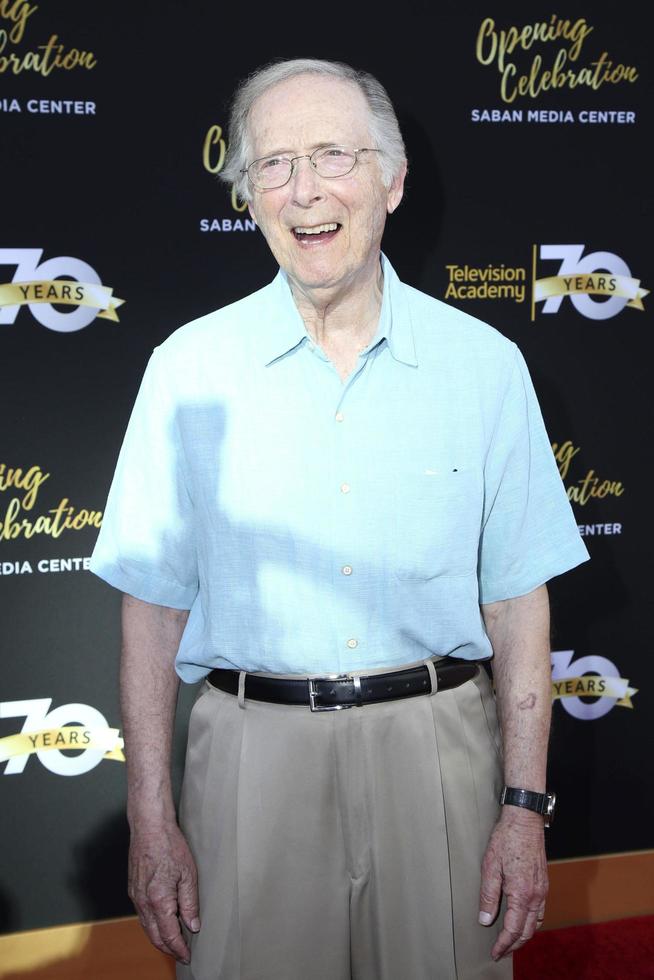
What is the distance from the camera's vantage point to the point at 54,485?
2.71 meters

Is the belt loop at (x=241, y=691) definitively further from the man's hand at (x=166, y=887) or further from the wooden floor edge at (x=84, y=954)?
the wooden floor edge at (x=84, y=954)

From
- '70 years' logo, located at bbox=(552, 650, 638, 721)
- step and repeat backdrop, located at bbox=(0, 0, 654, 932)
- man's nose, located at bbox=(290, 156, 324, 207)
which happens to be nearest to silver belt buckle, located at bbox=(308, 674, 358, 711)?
man's nose, located at bbox=(290, 156, 324, 207)

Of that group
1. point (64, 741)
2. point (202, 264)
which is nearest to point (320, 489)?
point (202, 264)

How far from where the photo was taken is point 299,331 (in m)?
1.61

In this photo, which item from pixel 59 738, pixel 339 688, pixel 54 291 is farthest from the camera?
pixel 59 738

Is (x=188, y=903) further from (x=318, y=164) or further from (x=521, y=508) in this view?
(x=318, y=164)

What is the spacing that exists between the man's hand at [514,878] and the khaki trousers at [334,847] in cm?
4

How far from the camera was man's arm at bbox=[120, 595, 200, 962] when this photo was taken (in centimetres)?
159

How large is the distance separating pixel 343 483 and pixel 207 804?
55 centimetres

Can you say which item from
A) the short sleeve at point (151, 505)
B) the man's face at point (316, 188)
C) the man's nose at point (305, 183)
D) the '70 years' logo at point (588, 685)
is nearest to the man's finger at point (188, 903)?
the short sleeve at point (151, 505)

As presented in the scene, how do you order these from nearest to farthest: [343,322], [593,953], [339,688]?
[339,688], [343,322], [593,953]

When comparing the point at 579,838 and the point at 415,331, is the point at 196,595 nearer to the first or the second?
the point at 415,331

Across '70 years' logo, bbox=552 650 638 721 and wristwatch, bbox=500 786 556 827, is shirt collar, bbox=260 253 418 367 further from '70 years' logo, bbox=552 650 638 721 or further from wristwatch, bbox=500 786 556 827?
'70 years' logo, bbox=552 650 638 721

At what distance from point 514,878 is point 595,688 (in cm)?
154
